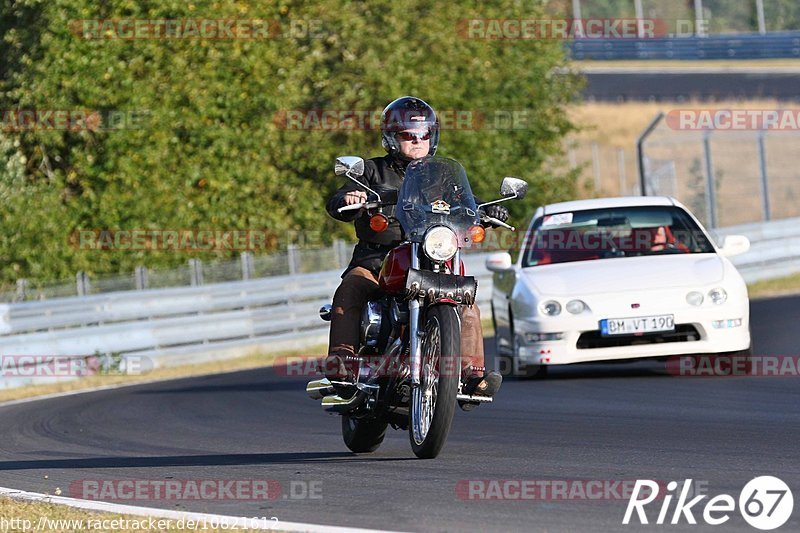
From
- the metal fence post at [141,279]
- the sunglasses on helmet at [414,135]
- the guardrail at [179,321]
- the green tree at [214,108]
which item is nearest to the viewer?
the sunglasses on helmet at [414,135]

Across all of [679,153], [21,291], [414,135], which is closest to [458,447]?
[414,135]

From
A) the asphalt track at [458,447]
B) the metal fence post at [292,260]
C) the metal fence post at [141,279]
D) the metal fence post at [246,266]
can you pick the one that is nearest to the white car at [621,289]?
the asphalt track at [458,447]

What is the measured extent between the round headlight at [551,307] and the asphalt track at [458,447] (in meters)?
0.61

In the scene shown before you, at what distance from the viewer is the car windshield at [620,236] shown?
1367cm

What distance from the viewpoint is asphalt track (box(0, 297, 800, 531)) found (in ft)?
21.7

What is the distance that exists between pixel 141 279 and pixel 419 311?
14089 mm

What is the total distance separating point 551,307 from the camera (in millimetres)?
12938

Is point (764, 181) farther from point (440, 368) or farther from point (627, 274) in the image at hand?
point (440, 368)

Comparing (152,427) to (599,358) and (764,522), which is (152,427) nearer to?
(599,358)

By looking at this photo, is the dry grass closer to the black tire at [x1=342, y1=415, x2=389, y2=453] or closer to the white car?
the white car

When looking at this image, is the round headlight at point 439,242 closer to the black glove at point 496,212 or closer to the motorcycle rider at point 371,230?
the motorcycle rider at point 371,230

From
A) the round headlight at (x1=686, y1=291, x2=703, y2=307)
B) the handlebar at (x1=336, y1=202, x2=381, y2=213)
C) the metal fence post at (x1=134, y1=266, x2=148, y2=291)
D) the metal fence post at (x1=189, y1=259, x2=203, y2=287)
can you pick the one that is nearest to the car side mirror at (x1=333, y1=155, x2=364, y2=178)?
the handlebar at (x1=336, y1=202, x2=381, y2=213)

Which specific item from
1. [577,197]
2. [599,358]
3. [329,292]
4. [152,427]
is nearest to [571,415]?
[599,358]

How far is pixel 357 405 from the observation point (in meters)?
8.39
